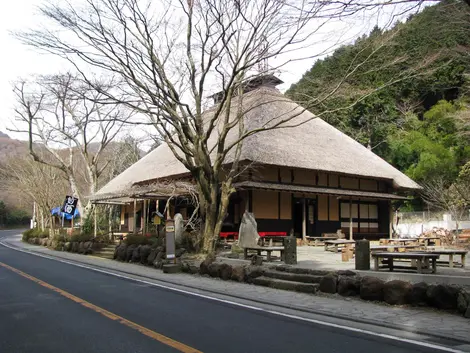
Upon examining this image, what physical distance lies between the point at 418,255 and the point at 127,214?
2866cm

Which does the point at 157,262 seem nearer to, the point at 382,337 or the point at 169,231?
the point at 169,231

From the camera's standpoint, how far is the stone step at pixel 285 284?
30.8 feet

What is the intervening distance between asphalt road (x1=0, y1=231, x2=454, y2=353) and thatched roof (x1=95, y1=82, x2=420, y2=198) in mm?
12130

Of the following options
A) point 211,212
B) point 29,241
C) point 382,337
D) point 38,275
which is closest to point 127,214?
point 29,241

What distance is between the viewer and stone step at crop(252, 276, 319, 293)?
30.8 ft

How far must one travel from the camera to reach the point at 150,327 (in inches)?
242

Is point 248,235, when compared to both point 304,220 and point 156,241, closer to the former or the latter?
point 156,241

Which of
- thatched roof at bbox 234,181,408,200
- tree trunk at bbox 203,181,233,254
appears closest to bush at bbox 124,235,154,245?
tree trunk at bbox 203,181,233,254

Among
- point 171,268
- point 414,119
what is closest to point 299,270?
point 171,268

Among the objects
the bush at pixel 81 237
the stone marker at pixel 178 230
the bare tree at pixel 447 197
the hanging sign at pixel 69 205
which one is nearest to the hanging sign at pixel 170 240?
the stone marker at pixel 178 230

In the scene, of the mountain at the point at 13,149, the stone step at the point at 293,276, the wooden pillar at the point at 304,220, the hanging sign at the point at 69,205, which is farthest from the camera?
the mountain at the point at 13,149

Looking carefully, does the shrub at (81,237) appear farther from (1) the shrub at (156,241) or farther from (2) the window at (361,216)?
(2) the window at (361,216)

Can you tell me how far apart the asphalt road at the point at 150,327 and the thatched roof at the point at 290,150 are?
1213 cm

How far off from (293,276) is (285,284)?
403 mm
